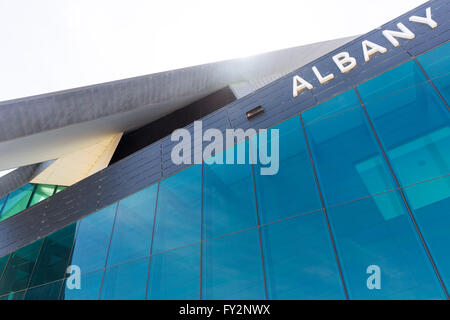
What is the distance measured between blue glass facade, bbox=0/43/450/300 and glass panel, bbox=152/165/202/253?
43 millimetres

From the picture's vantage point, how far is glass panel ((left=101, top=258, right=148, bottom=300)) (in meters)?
9.24

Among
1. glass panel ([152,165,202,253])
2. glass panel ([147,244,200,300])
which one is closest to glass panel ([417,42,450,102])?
glass panel ([152,165,202,253])

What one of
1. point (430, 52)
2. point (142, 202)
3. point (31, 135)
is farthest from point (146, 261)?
point (430, 52)

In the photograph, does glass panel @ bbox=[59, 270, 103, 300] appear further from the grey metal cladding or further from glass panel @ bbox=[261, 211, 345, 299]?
glass panel @ bbox=[261, 211, 345, 299]

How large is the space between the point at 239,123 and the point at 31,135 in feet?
26.8

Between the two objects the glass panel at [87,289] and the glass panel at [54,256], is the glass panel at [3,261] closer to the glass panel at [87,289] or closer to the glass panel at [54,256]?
the glass panel at [54,256]

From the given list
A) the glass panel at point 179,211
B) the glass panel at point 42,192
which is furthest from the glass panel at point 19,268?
the glass panel at point 179,211

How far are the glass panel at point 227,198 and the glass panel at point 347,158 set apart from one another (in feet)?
7.20

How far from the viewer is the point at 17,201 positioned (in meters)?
18.4

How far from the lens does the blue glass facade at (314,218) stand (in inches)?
238

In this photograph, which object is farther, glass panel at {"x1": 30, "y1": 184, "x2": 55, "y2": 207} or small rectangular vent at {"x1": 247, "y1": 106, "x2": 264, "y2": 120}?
glass panel at {"x1": 30, "y1": 184, "x2": 55, "y2": 207}

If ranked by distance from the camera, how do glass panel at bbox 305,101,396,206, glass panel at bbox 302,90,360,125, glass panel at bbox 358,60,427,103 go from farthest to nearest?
glass panel at bbox 302,90,360,125
glass panel at bbox 358,60,427,103
glass panel at bbox 305,101,396,206

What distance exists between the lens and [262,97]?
11.0 meters
